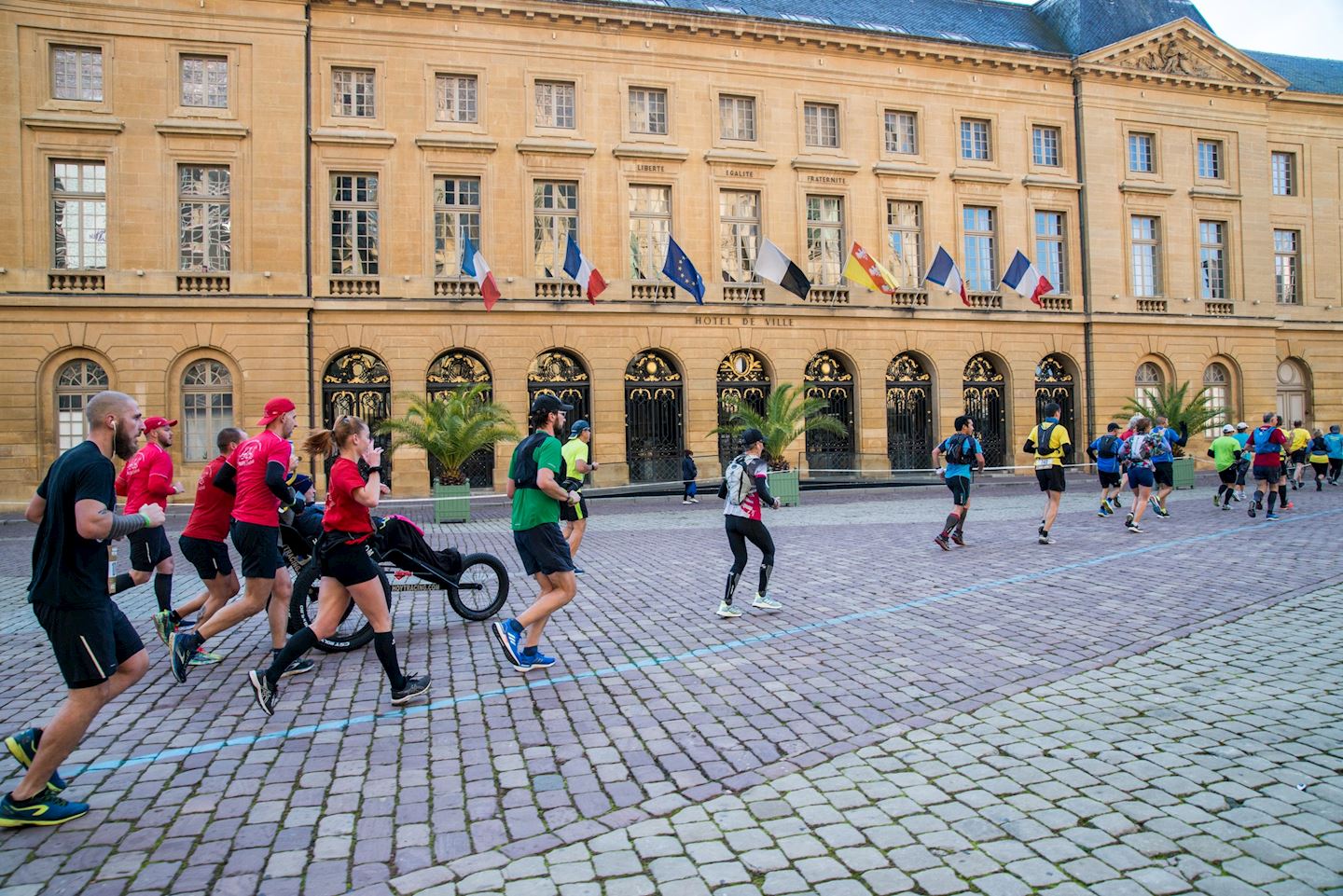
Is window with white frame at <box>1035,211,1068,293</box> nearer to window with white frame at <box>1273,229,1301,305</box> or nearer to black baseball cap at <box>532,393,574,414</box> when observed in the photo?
window with white frame at <box>1273,229,1301,305</box>

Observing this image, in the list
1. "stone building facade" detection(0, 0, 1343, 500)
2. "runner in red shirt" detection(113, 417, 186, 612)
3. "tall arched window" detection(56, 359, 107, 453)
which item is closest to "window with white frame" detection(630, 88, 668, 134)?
"stone building facade" detection(0, 0, 1343, 500)

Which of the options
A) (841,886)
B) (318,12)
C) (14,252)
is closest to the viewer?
(841,886)

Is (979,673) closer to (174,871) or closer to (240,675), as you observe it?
(174,871)

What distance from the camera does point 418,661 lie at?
6730 millimetres

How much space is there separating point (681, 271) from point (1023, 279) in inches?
460

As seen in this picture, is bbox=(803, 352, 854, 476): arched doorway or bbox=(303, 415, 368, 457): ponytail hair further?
bbox=(803, 352, 854, 476): arched doorway

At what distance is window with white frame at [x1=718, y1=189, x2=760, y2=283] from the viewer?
94.2ft

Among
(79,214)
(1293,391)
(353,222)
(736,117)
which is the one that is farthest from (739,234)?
(1293,391)

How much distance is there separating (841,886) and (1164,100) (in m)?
38.4

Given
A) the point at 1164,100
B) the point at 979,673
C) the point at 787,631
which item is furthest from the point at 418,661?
the point at 1164,100

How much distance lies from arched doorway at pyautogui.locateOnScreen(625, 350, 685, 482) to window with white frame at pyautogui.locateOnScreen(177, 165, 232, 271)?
12381 mm

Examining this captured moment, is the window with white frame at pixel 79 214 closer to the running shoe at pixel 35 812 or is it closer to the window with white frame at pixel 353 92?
the window with white frame at pixel 353 92

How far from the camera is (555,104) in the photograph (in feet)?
Answer: 89.7

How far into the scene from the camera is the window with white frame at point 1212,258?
34.1 meters
